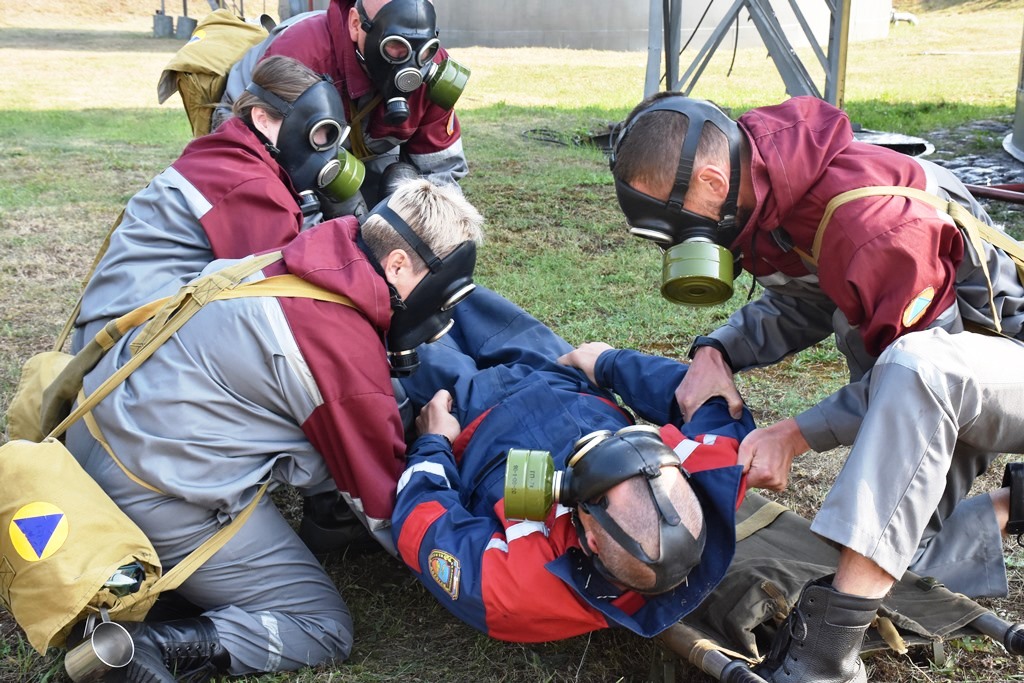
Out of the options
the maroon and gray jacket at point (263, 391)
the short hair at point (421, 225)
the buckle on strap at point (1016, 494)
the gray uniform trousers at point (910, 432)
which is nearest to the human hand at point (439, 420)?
the maroon and gray jacket at point (263, 391)

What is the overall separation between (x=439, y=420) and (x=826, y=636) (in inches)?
58.0

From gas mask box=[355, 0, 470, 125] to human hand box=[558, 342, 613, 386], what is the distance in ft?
5.85

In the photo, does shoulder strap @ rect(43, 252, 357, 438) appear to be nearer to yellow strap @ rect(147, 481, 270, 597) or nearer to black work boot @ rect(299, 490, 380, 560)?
yellow strap @ rect(147, 481, 270, 597)

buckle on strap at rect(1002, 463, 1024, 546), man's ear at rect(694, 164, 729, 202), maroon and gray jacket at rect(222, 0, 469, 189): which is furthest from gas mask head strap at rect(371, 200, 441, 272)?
buckle on strap at rect(1002, 463, 1024, 546)

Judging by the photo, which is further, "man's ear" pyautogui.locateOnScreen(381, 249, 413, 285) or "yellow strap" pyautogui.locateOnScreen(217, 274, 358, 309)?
"man's ear" pyautogui.locateOnScreen(381, 249, 413, 285)

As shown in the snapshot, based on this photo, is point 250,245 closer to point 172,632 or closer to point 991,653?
point 172,632

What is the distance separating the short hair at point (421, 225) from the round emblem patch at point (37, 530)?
1135 mm

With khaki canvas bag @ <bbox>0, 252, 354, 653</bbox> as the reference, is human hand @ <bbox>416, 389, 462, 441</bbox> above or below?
below

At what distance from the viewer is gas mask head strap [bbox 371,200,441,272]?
2.94 metres

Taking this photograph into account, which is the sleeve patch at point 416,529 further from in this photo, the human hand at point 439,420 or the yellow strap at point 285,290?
the yellow strap at point 285,290

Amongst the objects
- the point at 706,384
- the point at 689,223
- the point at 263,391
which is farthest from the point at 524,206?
the point at 263,391

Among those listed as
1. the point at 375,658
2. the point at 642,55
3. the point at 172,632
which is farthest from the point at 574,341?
the point at 642,55

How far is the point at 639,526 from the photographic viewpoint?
7.89 ft

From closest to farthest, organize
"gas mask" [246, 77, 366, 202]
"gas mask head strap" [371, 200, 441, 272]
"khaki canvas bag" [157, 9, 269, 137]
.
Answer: "gas mask head strap" [371, 200, 441, 272], "gas mask" [246, 77, 366, 202], "khaki canvas bag" [157, 9, 269, 137]
